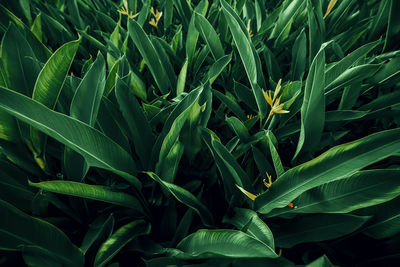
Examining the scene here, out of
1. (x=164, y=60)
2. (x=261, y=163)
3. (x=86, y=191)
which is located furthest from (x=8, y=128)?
(x=261, y=163)

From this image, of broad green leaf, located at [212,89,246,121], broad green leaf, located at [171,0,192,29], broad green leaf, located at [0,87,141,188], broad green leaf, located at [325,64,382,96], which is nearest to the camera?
broad green leaf, located at [0,87,141,188]

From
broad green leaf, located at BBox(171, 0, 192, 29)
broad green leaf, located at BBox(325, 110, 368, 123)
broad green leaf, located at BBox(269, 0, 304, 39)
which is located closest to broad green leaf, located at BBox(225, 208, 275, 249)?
broad green leaf, located at BBox(325, 110, 368, 123)

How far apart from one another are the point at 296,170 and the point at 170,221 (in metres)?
0.33

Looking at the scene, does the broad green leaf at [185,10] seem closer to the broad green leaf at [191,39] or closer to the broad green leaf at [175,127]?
the broad green leaf at [191,39]

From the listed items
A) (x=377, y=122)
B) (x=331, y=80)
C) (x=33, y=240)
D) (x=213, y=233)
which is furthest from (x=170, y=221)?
(x=377, y=122)

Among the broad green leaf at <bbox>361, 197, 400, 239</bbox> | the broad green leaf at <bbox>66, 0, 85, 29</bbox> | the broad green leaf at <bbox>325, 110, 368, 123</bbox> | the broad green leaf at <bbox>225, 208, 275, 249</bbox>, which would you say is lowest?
the broad green leaf at <bbox>361, 197, 400, 239</bbox>

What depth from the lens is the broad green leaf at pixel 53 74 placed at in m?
0.57

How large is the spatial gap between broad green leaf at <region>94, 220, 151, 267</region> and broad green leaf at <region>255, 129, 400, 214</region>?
31cm

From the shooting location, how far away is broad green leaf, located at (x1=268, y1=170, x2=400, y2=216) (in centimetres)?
52

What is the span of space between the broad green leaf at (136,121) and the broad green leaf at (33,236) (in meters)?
0.24

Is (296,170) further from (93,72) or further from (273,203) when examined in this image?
(93,72)

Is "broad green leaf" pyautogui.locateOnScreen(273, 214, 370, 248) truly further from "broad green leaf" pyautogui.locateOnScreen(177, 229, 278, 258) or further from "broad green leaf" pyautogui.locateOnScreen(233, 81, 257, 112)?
"broad green leaf" pyautogui.locateOnScreen(233, 81, 257, 112)

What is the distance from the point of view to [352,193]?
0.55 m

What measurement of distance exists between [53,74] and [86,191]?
0.81 feet
